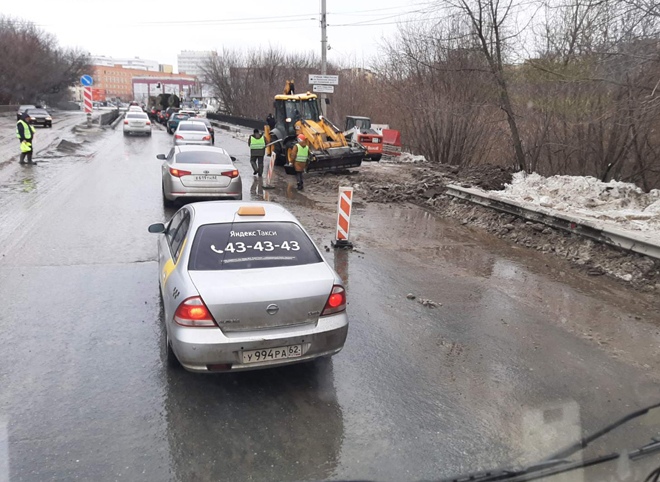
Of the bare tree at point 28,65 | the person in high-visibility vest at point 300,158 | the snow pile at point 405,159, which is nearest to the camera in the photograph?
the person in high-visibility vest at point 300,158

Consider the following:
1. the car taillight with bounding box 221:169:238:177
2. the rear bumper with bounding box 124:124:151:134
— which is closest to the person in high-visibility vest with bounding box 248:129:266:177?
the car taillight with bounding box 221:169:238:177

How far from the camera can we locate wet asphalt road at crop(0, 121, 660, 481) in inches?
146

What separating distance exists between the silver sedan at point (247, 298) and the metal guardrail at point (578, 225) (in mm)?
5800

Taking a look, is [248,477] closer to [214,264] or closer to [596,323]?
[214,264]

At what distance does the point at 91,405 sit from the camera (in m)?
4.22

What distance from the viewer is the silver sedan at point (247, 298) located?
13.7ft

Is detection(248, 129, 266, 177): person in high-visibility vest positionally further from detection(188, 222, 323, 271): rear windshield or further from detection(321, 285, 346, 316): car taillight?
detection(321, 285, 346, 316): car taillight

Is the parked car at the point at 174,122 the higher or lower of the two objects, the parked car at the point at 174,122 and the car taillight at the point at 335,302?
the higher

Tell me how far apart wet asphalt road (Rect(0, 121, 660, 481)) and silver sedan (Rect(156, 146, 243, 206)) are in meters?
2.81

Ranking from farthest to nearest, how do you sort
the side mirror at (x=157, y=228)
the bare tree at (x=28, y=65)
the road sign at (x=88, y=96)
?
the bare tree at (x=28, y=65) → the road sign at (x=88, y=96) → the side mirror at (x=157, y=228)

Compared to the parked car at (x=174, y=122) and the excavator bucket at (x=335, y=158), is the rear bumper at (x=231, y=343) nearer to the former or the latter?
the excavator bucket at (x=335, y=158)

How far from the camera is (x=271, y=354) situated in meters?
4.29

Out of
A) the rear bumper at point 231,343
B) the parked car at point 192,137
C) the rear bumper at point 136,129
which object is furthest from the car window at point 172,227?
the rear bumper at point 136,129

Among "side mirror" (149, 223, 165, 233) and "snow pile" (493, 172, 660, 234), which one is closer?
"side mirror" (149, 223, 165, 233)
